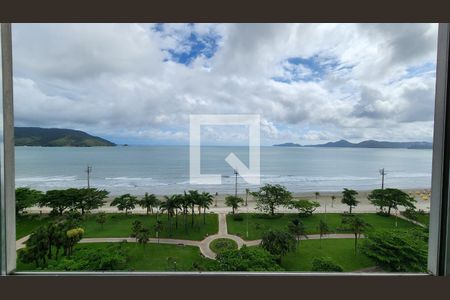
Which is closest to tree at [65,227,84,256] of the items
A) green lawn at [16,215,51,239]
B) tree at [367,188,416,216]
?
green lawn at [16,215,51,239]

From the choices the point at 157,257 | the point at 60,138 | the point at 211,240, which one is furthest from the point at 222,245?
the point at 60,138

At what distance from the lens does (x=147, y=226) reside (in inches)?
128

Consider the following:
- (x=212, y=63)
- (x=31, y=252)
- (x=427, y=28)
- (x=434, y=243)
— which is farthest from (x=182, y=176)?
(x=427, y=28)

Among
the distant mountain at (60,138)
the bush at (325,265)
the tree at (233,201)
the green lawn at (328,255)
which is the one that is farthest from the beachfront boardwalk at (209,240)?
the distant mountain at (60,138)

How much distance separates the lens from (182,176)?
2.91 metres

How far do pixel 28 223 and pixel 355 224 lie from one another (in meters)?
4.97

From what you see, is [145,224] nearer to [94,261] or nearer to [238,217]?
[94,261]

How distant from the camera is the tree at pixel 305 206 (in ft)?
11.3

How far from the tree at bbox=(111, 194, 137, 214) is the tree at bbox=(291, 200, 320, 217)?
2.82 metres

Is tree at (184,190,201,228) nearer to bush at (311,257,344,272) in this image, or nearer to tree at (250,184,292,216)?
tree at (250,184,292,216)

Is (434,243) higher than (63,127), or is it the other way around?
(63,127)

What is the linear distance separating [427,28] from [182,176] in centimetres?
365

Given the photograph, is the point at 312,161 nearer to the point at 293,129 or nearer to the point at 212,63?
the point at 293,129

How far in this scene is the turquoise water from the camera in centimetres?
285
